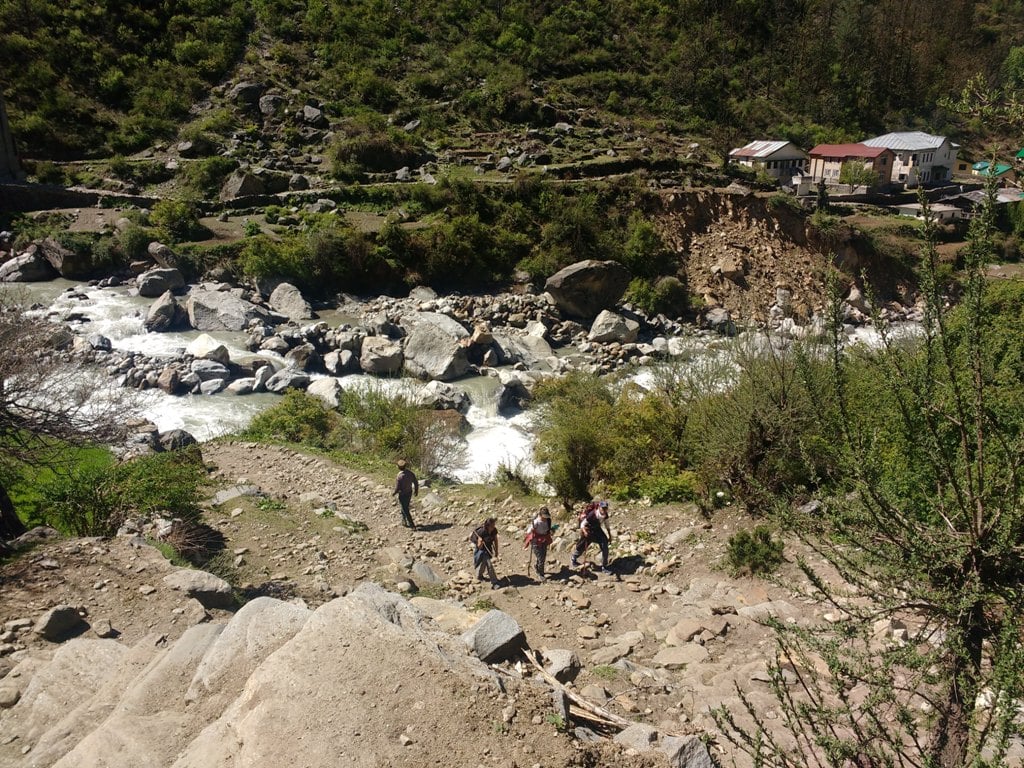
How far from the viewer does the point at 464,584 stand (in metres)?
10.3

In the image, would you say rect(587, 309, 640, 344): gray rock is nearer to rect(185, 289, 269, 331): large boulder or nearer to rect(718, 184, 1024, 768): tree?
rect(185, 289, 269, 331): large boulder

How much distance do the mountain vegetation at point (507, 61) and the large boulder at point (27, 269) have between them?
15.6 metres

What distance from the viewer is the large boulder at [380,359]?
75.8 ft

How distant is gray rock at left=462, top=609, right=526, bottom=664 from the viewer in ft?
21.8

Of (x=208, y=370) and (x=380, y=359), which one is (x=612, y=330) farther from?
(x=208, y=370)

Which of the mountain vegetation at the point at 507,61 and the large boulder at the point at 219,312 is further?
the mountain vegetation at the point at 507,61

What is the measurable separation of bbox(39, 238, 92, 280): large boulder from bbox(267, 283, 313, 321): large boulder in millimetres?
8363

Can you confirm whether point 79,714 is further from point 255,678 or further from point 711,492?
point 711,492

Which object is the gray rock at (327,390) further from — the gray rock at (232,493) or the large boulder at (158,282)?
the large boulder at (158,282)

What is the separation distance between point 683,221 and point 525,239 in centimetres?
838

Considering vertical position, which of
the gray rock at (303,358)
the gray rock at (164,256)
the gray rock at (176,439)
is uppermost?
the gray rock at (164,256)

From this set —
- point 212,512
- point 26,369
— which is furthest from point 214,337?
point 26,369

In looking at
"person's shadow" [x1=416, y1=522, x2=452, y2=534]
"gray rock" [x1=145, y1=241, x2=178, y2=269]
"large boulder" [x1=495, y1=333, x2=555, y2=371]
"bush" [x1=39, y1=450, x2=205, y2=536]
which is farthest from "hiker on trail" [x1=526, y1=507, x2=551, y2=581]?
"gray rock" [x1=145, y1=241, x2=178, y2=269]

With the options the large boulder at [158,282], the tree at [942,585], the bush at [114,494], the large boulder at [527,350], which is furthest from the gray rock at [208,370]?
the tree at [942,585]
